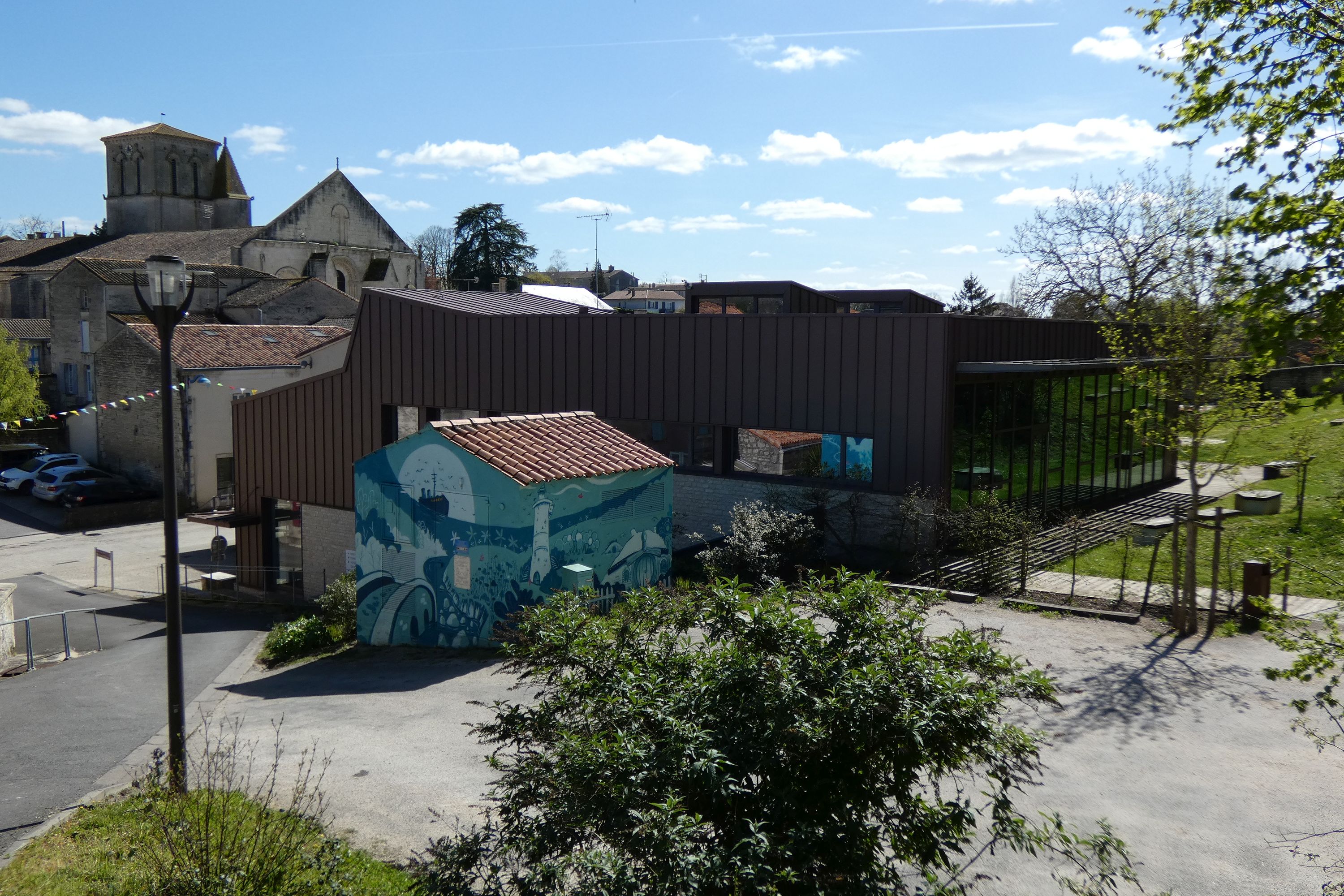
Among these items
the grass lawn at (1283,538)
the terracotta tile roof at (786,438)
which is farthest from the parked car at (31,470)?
the grass lawn at (1283,538)

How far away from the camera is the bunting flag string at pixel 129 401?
31828mm

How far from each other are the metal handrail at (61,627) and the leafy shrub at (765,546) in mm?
10678

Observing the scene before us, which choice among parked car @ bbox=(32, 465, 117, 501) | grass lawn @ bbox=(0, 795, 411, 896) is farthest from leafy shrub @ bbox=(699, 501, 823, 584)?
parked car @ bbox=(32, 465, 117, 501)

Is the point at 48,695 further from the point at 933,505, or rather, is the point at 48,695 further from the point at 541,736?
the point at 933,505

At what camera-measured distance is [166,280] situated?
842cm

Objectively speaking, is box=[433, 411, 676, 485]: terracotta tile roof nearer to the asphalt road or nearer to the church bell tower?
the asphalt road

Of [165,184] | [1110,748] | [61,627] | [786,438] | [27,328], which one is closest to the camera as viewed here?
[1110,748]

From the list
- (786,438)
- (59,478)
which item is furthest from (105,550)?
(786,438)

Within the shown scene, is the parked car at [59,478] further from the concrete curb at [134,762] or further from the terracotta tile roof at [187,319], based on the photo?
the concrete curb at [134,762]

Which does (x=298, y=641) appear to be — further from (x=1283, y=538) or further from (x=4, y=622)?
(x=1283, y=538)

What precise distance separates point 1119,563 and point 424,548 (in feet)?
37.3

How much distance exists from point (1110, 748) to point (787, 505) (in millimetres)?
8902

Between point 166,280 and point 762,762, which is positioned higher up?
point 166,280

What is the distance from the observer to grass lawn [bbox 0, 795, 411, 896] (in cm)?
630
